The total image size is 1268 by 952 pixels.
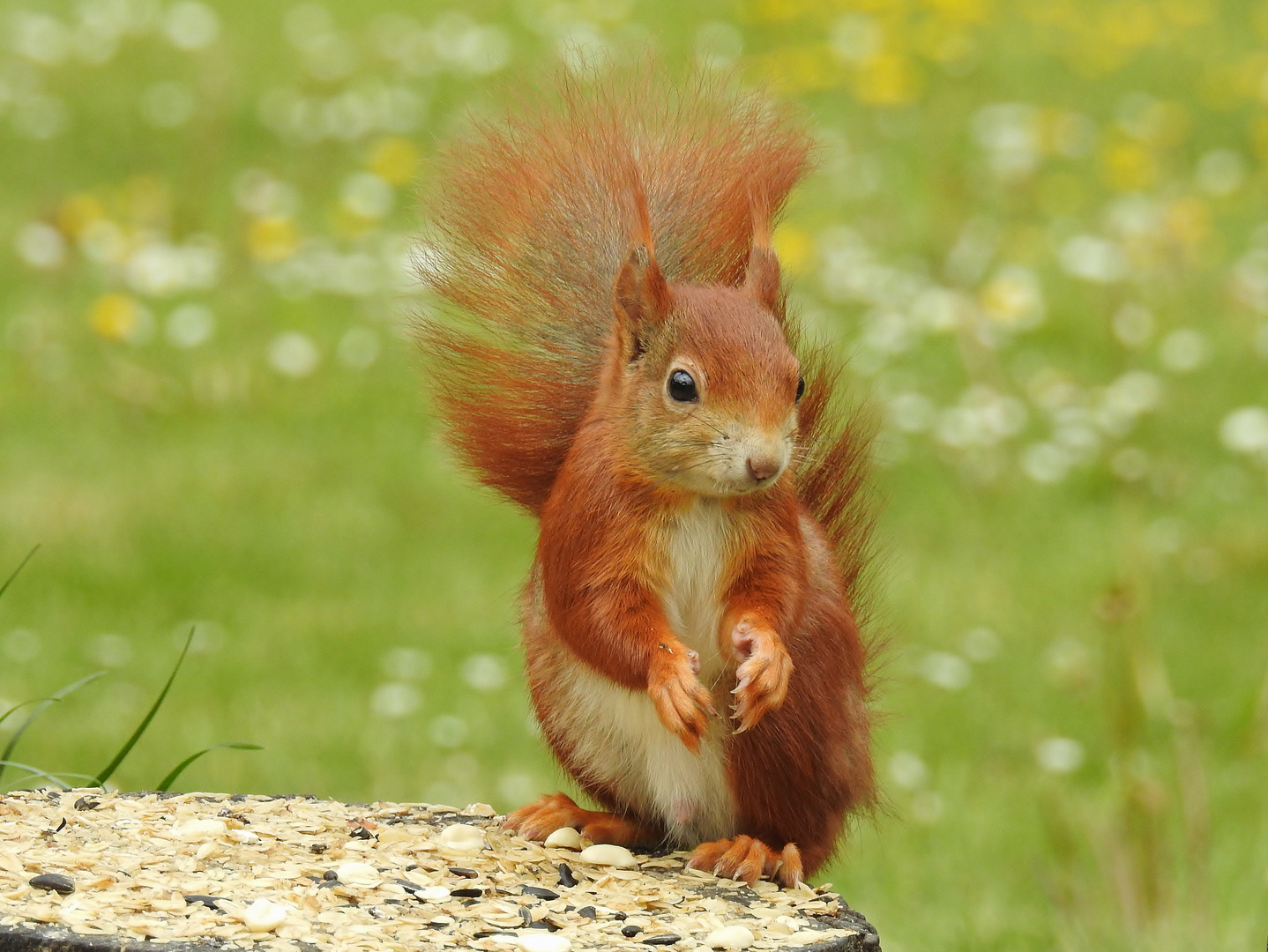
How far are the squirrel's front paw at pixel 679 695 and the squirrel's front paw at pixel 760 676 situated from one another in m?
0.04

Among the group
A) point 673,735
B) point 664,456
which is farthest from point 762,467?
point 673,735

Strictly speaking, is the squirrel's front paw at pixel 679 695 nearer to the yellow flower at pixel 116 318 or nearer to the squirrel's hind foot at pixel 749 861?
the squirrel's hind foot at pixel 749 861

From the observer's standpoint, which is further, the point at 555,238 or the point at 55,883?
the point at 555,238

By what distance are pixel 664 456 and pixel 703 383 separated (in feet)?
0.25

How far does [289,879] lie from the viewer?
1.85 meters

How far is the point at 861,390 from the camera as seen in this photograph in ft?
16.3

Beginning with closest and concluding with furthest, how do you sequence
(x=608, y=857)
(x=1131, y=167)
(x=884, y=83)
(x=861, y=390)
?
(x=608, y=857), (x=861, y=390), (x=1131, y=167), (x=884, y=83)

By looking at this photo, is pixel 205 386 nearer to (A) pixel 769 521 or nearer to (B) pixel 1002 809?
(B) pixel 1002 809

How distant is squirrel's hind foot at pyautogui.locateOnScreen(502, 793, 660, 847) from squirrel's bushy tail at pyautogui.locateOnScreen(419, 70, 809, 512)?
0.34 m

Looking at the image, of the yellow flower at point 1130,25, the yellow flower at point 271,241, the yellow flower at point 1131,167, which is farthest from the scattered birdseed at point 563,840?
→ the yellow flower at point 1130,25

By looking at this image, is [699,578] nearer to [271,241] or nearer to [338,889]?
[338,889]

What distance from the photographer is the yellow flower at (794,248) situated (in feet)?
16.6

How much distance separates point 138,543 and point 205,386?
30.1 inches

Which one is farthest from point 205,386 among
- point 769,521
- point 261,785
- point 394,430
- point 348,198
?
point 769,521
